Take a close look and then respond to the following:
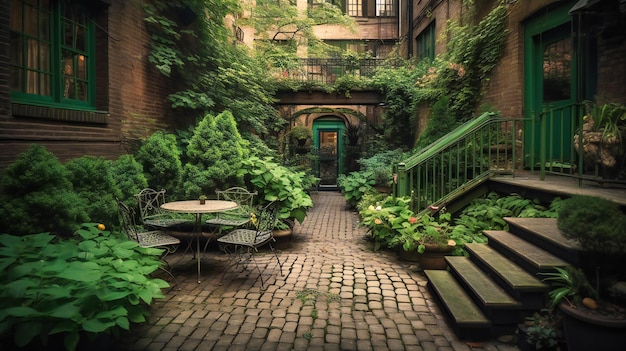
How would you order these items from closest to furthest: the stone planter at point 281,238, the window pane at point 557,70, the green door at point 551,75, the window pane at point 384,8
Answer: the stone planter at point 281,238 → the green door at point 551,75 → the window pane at point 557,70 → the window pane at point 384,8

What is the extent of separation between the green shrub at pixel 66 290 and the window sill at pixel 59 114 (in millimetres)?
1828

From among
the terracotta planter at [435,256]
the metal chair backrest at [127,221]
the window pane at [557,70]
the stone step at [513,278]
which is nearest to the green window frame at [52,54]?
the metal chair backrest at [127,221]

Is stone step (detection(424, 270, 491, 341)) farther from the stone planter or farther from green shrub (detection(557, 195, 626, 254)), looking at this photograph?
the stone planter

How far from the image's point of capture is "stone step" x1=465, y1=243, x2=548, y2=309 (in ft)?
10.0

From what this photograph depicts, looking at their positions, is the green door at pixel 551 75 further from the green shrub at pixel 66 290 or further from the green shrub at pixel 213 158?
the green shrub at pixel 66 290

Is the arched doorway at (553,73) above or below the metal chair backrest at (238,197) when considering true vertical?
above

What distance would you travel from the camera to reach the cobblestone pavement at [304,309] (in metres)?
3.06

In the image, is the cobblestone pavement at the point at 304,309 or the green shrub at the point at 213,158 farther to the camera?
the green shrub at the point at 213,158

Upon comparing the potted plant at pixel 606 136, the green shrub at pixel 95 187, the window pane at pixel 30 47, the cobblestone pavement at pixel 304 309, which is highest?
the window pane at pixel 30 47

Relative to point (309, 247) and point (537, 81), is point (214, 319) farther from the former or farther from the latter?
point (537, 81)

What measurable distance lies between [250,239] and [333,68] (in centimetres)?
1055

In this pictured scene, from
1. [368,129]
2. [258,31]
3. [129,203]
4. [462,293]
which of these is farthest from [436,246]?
[258,31]

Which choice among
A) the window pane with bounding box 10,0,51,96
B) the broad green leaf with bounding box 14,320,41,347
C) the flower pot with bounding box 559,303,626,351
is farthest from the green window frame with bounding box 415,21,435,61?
the broad green leaf with bounding box 14,320,41,347

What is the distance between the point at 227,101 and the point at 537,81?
19.4 ft
